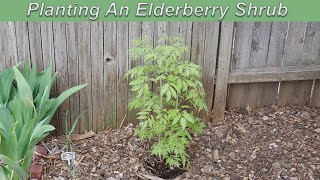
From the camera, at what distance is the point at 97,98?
13.1ft

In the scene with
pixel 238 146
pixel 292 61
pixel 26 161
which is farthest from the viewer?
pixel 292 61

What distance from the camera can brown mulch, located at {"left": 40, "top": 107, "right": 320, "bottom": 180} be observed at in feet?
12.0

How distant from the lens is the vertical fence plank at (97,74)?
12.2ft

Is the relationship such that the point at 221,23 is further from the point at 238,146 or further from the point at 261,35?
the point at 238,146

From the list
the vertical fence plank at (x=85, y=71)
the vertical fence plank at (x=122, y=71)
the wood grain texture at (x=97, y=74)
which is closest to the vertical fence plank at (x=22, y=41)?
the vertical fence plank at (x=85, y=71)

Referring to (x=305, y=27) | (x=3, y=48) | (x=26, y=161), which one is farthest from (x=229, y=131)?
(x=3, y=48)

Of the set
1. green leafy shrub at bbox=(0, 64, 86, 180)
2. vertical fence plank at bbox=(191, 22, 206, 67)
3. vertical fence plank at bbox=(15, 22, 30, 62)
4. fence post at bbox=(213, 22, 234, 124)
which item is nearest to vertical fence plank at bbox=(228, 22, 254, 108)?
fence post at bbox=(213, 22, 234, 124)

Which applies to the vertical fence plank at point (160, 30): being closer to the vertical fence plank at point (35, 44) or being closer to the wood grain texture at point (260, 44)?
the wood grain texture at point (260, 44)

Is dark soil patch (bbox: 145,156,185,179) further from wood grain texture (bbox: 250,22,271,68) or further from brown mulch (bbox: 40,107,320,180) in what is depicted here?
wood grain texture (bbox: 250,22,271,68)

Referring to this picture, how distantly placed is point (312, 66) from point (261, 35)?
0.61 metres

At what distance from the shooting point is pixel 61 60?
12.4ft

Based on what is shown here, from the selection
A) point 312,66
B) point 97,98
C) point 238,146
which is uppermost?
point 312,66

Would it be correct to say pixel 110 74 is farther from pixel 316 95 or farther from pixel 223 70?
pixel 316 95

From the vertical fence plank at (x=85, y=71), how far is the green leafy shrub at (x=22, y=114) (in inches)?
11.7
